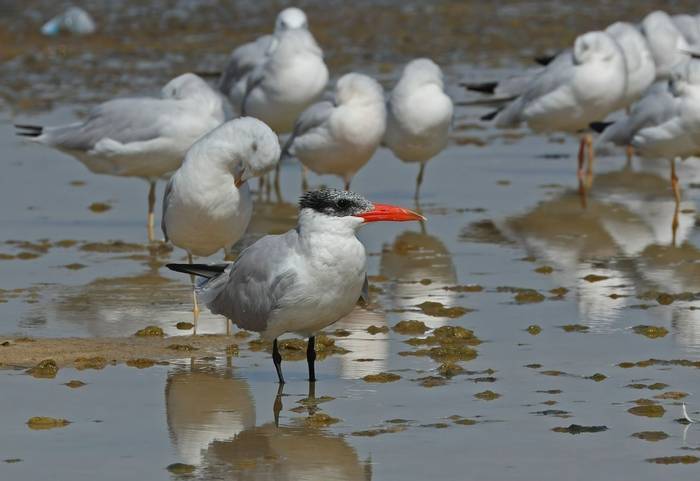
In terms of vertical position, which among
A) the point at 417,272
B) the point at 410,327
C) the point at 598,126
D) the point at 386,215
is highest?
the point at 598,126

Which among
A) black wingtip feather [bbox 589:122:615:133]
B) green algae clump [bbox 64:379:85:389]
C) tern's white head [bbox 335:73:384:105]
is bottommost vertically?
green algae clump [bbox 64:379:85:389]

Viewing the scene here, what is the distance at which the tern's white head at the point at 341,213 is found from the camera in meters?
Result: 6.48

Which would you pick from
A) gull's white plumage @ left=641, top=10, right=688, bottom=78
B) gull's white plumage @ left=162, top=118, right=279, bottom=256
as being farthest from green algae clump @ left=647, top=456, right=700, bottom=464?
gull's white plumage @ left=641, top=10, right=688, bottom=78

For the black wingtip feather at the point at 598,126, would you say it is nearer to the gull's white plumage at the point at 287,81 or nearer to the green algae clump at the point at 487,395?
the gull's white plumage at the point at 287,81

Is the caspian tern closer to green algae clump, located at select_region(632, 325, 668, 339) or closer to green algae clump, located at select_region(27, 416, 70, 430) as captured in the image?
green algae clump, located at select_region(27, 416, 70, 430)

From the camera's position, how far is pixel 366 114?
11.6 m

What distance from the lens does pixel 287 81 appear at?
42.0 ft

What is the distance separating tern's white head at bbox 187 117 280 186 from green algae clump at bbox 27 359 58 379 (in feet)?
4.53

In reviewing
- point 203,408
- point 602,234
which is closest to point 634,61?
point 602,234

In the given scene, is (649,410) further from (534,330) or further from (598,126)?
(598,126)

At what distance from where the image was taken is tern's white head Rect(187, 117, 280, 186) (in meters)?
7.69

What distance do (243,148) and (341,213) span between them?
4.44 ft

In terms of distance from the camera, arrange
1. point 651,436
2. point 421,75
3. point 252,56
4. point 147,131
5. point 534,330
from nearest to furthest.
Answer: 1. point 651,436
2. point 534,330
3. point 147,131
4. point 421,75
5. point 252,56

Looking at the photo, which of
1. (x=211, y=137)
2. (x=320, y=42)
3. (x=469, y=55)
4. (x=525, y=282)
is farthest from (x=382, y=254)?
(x=320, y=42)
